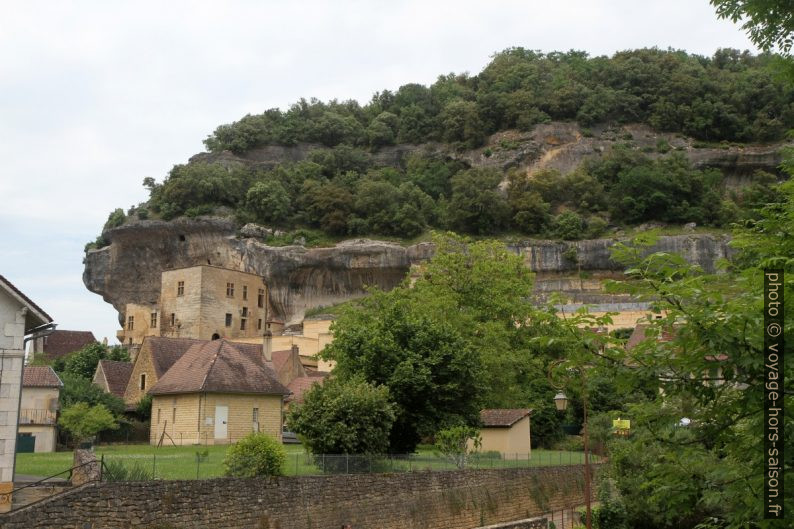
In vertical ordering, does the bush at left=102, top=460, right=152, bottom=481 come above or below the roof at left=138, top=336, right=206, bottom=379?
below

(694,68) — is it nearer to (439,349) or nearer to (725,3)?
(439,349)

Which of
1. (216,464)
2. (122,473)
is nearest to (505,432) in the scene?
(216,464)

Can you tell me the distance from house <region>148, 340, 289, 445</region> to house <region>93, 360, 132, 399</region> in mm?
11744

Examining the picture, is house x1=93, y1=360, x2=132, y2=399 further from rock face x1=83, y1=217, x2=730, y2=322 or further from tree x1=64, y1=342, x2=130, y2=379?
rock face x1=83, y1=217, x2=730, y2=322

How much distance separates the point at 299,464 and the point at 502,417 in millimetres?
12819

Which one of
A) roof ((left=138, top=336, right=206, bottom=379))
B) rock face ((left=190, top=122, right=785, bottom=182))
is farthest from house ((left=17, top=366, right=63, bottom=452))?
rock face ((left=190, top=122, right=785, bottom=182))

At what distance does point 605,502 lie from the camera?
74.6 feet

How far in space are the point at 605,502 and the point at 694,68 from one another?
102007mm

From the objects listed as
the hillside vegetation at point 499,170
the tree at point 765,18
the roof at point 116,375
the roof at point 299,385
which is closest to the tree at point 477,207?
the hillside vegetation at point 499,170

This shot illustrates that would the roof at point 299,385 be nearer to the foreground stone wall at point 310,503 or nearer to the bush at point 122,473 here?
the foreground stone wall at point 310,503

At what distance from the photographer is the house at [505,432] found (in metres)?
32.5

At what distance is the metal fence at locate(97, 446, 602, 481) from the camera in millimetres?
17500

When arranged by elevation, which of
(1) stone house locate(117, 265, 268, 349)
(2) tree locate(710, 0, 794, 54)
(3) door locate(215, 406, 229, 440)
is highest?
(1) stone house locate(117, 265, 268, 349)

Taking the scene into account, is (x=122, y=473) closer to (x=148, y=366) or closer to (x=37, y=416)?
(x=37, y=416)
